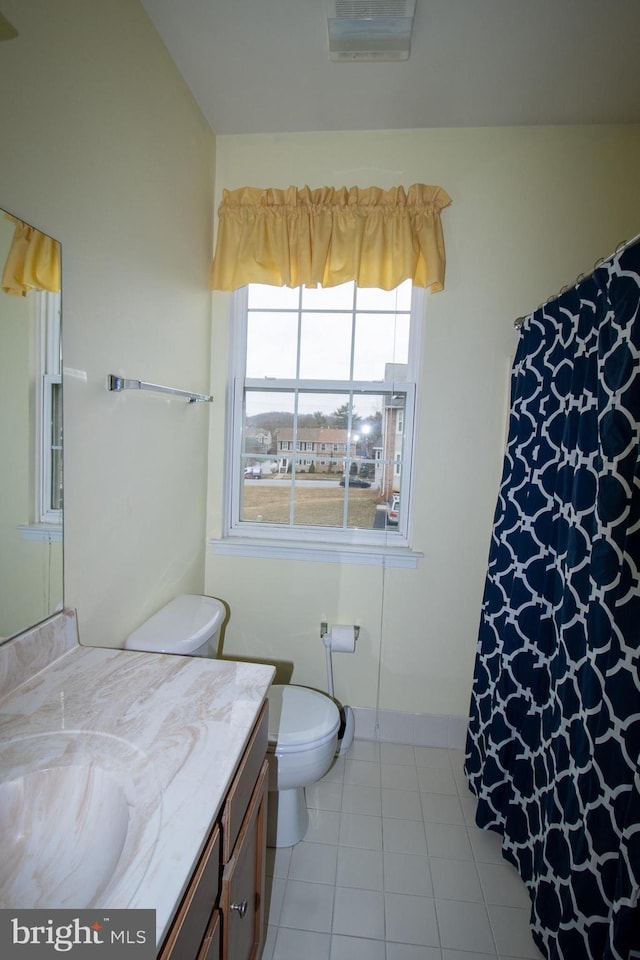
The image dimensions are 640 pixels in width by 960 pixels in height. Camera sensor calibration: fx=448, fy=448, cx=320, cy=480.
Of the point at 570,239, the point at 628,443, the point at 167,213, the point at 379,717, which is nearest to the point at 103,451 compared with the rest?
the point at 167,213

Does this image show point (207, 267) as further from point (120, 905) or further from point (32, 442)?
point (120, 905)

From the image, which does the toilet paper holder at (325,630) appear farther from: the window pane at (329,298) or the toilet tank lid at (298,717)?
the window pane at (329,298)

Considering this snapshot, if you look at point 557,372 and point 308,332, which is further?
point 308,332

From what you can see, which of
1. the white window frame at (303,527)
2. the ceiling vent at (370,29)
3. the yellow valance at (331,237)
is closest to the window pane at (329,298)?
the yellow valance at (331,237)

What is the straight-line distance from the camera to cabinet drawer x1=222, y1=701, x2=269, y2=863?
80 cm

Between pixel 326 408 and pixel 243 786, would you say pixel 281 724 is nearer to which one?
pixel 243 786

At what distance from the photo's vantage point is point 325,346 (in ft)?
6.88

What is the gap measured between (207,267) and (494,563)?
1.76 m

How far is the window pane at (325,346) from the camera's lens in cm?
208

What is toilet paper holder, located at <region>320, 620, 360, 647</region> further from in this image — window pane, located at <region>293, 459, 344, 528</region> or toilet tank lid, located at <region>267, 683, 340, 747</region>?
window pane, located at <region>293, 459, 344, 528</region>

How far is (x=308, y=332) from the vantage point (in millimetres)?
2105

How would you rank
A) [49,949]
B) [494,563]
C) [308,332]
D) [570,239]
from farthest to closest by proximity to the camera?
[308,332]
[570,239]
[494,563]
[49,949]

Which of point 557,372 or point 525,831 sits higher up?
point 557,372

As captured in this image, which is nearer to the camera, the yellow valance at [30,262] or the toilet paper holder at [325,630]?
the yellow valance at [30,262]
